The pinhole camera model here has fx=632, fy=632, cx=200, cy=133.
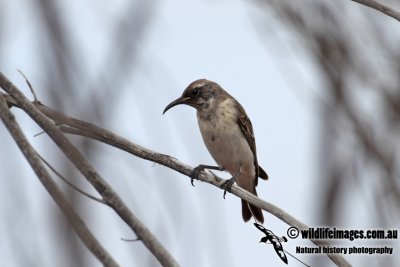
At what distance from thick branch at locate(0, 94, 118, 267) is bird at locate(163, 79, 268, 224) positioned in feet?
15.2

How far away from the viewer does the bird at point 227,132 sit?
7480 millimetres

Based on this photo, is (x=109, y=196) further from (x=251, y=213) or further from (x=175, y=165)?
(x=251, y=213)

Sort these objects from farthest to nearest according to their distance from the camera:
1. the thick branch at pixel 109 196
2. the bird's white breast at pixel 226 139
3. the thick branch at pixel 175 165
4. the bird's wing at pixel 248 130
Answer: the bird's wing at pixel 248 130
the bird's white breast at pixel 226 139
the thick branch at pixel 175 165
the thick branch at pixel 109 196

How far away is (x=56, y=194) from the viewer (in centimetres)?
232

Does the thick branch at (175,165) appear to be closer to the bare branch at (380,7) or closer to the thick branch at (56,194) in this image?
the thick branch at (56,194)

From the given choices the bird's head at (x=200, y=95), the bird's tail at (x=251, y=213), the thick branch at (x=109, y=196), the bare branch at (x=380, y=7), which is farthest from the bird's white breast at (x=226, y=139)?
the thick branch at (x=109, y=196)

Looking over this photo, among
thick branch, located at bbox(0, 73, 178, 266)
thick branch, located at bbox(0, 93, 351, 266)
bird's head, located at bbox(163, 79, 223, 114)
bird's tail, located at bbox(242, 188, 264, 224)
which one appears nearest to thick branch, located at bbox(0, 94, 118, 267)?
thick branch, located at bbox(0, 73, 178, 266)

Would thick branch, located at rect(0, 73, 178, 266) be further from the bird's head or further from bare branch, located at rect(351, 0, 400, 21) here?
the bird's head

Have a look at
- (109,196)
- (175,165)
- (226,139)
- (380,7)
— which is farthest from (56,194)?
(226,139)

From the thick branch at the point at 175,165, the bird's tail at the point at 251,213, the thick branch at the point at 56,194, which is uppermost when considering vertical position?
the bird's tail at the point at 251,213

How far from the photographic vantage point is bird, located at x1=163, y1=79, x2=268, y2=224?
748 centimetres

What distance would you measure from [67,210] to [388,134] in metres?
1.26

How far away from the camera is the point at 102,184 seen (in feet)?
9.20

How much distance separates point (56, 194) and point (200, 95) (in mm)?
5690
